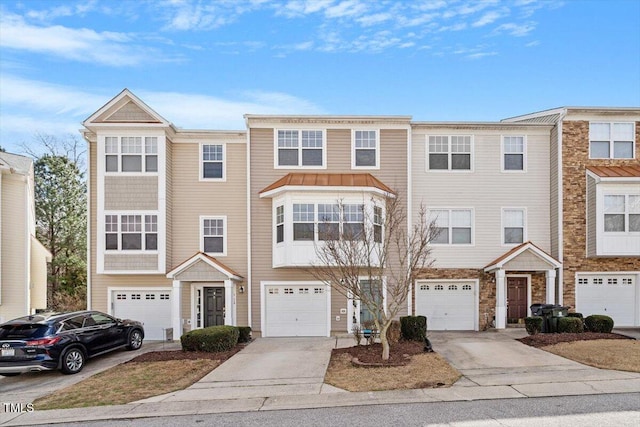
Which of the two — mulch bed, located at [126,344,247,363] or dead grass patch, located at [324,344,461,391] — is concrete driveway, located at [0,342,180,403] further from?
dead grass patch, located at [324,344,461,391]

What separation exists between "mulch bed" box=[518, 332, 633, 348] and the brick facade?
3.83 metres

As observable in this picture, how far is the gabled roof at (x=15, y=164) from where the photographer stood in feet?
69.4

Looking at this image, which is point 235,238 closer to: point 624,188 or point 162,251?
point 162,251

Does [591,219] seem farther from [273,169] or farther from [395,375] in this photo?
[395,375]

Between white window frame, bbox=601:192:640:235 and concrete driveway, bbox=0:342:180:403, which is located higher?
white window frame, bbox=601:192:640:235

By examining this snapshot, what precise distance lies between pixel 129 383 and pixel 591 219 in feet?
54.0

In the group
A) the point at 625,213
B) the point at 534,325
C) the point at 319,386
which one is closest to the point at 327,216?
the point at 534,325

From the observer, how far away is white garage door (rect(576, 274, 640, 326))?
66.7ft

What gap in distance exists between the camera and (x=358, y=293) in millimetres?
13445

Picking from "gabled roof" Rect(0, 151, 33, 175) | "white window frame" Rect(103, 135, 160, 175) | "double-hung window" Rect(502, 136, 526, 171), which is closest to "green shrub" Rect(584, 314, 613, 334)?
"double-hung window" Rect(502, 136, 526, 171)

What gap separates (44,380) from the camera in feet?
43.5

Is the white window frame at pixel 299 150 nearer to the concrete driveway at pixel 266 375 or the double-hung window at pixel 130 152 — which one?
the double-hung window at pixel 130 152

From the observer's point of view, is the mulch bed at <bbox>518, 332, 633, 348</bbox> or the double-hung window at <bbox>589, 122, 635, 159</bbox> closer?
the mulch bed at <bbox>518, 332, 633, 348</bbox>

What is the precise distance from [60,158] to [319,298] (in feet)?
67.8
